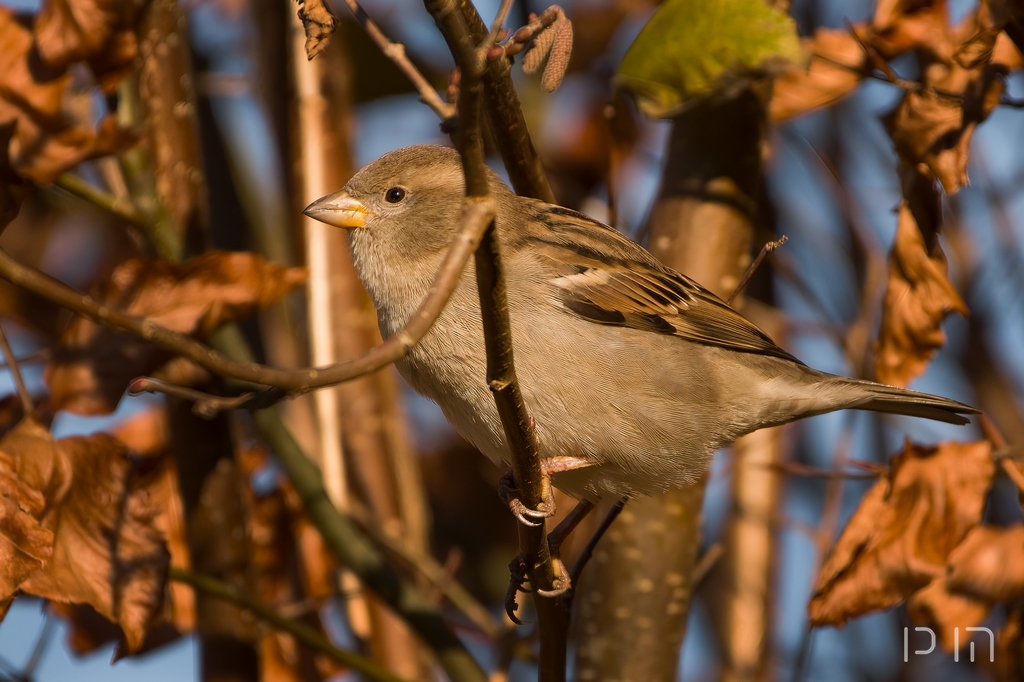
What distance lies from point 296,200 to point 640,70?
5.90 ft

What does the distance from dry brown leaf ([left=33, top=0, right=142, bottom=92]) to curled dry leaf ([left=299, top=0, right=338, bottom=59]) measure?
1.02 metres

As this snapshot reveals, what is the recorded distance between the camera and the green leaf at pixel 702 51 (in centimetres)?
251

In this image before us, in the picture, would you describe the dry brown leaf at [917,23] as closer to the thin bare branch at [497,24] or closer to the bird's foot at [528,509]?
the thin bare branch at [497,24]

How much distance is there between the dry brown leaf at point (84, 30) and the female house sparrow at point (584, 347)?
0.71 m

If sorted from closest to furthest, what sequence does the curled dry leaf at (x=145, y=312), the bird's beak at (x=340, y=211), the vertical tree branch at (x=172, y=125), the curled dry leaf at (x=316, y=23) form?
the curled dry leaf at (x=316, y=23), the curled dry leaf at (x=145, y=312), the bird's beak at (x=340, y=211), the vertical tree branch at (x=172, y=125)

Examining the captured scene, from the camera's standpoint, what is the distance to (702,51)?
2572 millimetres

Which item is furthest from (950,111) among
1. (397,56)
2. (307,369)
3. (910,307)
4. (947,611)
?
(307,369)

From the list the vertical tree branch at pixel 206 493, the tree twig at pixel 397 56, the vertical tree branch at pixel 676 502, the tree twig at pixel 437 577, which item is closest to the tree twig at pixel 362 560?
the vertical tree branch at pixel 206 493

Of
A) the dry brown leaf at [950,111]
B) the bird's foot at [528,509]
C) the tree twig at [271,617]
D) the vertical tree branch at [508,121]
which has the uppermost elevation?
the dry brown leaf at [950,111]

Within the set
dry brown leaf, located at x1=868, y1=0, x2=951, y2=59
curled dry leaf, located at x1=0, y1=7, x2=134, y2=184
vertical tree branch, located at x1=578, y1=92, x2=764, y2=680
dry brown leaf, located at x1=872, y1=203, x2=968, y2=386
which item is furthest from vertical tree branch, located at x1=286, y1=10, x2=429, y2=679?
dry brown leaf, located at x1=868, y1=0, x2=951, y2=59

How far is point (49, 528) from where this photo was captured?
2.20m

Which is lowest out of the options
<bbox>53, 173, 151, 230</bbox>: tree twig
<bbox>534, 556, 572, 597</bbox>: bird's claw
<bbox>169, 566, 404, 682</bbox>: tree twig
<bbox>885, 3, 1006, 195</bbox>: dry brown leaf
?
<bbox>169, 566, 404, 682</bbox>: tree twig

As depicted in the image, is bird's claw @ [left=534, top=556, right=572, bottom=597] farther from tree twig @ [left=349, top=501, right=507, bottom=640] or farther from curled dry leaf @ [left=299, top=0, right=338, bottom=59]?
curled dry leaf @ [left=299, top=0, right=338, bottom=59]

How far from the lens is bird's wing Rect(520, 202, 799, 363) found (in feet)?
9.86
